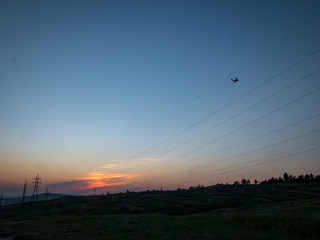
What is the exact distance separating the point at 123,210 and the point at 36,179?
76.3 metres

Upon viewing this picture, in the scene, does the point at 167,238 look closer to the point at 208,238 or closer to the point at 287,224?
the point at 208,238

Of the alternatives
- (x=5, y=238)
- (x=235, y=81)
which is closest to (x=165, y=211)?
(x=235, y=81)

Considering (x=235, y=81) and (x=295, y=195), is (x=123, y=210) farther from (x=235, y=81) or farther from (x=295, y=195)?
(x=295, y=195)

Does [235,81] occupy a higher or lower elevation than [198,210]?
higher

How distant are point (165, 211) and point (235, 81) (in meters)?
50.0

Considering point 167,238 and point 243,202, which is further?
point 243,202

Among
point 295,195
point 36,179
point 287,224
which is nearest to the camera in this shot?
point 287,224

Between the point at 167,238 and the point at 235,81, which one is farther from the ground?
the point at 235,81

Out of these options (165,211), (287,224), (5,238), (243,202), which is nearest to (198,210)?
(165,211)

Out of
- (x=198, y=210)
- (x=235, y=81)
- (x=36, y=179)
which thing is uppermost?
(x=235, y=81)

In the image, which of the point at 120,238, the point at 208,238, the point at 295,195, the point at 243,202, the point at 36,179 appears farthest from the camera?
the point at 36,179

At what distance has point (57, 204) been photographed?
105 m

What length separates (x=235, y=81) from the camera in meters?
49.2

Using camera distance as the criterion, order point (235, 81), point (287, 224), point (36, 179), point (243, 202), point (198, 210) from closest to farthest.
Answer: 1. point (287, 224)
2. point (235, 81)
3. point (198, 210)
4. point (243, 202)
5. point (36, 179)
